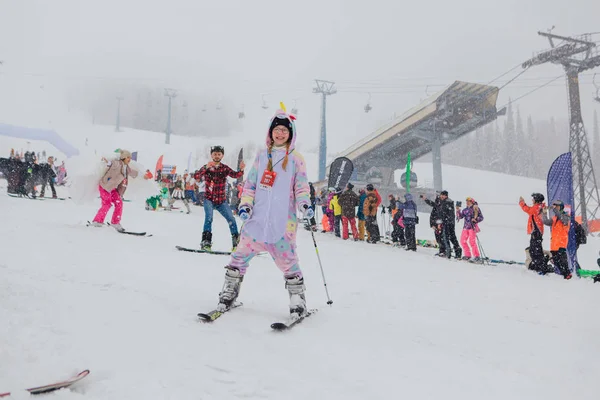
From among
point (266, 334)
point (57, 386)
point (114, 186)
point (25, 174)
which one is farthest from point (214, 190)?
point (25, 174)

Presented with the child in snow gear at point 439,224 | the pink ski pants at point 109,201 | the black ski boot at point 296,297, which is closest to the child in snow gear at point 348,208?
the child in snow gear at point 439,224

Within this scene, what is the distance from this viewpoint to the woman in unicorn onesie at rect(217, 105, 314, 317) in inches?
123

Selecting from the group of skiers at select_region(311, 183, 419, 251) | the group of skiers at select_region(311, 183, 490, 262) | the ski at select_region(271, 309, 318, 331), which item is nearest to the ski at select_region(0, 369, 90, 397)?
the ski at select_region(271, 309, 318, 331)

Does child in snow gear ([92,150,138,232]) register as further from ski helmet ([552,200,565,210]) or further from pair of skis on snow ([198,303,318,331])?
ski helmet ([552,200,565,210])

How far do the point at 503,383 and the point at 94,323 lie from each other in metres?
2.52

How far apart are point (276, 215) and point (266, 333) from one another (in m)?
0.96

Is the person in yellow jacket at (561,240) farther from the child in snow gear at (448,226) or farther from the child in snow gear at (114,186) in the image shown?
the child in snow gear at (114,186)

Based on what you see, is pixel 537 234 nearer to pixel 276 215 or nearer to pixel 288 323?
pixel 276 215

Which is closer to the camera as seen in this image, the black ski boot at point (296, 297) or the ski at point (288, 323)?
the ski at point (288, 323)

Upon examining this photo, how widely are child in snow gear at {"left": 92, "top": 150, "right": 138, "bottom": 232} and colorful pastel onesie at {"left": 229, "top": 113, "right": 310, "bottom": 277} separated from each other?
5.09 meters

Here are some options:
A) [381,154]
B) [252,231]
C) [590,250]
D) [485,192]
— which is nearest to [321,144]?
[381,154]

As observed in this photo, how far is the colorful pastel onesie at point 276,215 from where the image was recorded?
3.13 m

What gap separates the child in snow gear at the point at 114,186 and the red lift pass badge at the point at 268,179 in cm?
521

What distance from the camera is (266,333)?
103 inches
